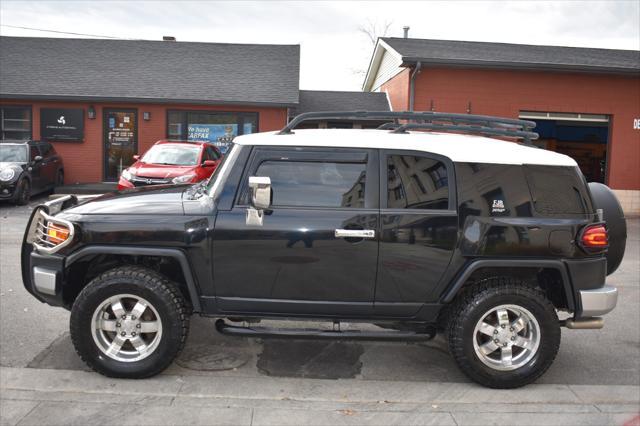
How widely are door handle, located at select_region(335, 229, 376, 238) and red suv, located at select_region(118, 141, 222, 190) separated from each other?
331 inches

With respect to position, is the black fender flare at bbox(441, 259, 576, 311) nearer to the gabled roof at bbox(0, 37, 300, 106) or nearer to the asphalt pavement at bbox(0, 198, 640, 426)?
the asphalt pavement at bbox(0, 198, 640, 426)

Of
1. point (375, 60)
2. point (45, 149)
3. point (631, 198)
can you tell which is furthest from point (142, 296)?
point (375, 60)

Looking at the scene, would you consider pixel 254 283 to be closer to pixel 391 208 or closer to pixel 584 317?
pixel 391 208

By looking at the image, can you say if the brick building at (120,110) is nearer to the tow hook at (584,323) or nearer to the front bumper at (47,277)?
the front bumper at (47,277)

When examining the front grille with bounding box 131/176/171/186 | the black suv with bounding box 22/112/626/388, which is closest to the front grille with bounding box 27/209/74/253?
the black suv with bounding box 22/112/626/388

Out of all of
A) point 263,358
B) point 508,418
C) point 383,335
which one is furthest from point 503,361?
point 263,358

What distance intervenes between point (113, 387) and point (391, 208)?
2.33 meters

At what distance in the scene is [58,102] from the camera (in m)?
19.1

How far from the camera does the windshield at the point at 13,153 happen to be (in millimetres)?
14969

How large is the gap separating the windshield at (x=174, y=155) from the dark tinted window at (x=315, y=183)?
9.69 metres

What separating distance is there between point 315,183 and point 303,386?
147 centimetres

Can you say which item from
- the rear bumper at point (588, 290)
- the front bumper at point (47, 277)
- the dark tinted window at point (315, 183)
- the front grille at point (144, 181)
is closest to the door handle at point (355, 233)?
the dark tinted window at point (315, 183)

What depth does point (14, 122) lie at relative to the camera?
63.4 ft

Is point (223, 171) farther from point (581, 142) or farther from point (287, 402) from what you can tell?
point (581, 142)
